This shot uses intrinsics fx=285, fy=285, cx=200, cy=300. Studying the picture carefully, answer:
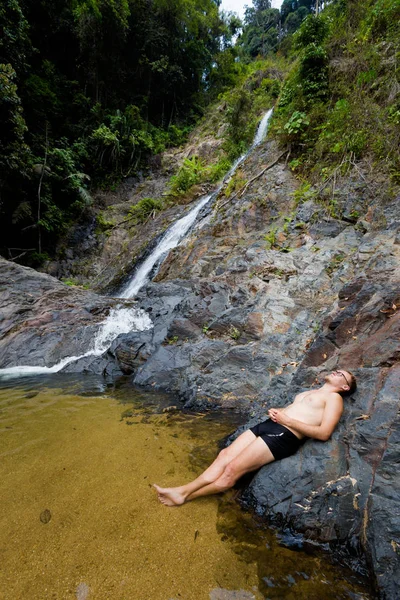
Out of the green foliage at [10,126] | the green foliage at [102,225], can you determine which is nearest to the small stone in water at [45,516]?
the green foliage at [10,126]

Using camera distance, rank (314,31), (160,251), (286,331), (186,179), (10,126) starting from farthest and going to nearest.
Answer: (186,179)
(160,251)
(10,126)
(314,31)
(286,331)

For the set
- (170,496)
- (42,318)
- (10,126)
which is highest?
(10,126)

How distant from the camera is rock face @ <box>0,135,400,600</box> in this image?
216 cm

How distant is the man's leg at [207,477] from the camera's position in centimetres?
236

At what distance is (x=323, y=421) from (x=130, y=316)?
6.32 m

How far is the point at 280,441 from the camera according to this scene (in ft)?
8.44

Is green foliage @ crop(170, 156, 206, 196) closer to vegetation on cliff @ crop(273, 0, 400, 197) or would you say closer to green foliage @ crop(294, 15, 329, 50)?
vegetation on cliff @ crop(273, 0, 400, 197)

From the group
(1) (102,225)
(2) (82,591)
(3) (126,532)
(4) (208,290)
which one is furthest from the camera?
(1) (102,225)

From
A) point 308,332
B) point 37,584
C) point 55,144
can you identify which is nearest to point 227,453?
point 37,584

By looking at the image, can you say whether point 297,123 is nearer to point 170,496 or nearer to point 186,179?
point 186,179

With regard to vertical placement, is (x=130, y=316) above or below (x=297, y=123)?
below

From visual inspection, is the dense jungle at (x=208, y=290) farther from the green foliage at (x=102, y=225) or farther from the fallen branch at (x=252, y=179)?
the green foliage at (x=102, y=225)

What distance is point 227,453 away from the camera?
2.67 m

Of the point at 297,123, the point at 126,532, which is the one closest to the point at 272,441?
the point at 126,532
